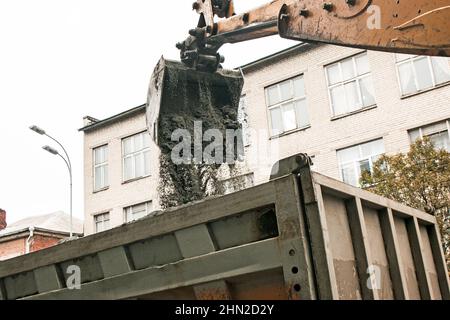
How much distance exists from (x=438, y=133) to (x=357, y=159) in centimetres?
228

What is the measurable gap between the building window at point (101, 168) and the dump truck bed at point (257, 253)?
18.1 meters

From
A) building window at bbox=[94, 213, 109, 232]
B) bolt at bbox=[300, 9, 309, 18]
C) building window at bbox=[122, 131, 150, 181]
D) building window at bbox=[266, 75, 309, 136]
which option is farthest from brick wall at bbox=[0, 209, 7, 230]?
bolt at bbox=[300, 9, 309, 18]

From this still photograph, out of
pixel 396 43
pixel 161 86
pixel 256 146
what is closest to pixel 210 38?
pixel 161 86

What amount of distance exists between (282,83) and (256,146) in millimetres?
2146

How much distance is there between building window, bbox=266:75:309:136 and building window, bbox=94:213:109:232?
318 inches

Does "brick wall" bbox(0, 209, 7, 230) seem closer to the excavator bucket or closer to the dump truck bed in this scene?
the excavator bucket

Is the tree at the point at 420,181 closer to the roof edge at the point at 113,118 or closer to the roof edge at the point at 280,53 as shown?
the roof edge at the point at 280,53

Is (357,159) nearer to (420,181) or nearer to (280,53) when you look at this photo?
(280,53)

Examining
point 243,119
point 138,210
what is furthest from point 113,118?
point 243,119

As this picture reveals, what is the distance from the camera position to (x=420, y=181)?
31.6 feet

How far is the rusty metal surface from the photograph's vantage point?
156 inches

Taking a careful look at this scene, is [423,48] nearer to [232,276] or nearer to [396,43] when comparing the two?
[396,43]

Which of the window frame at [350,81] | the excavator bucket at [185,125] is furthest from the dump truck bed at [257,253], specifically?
the window frame at [350,81]

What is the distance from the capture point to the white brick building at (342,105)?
46.2 feet
